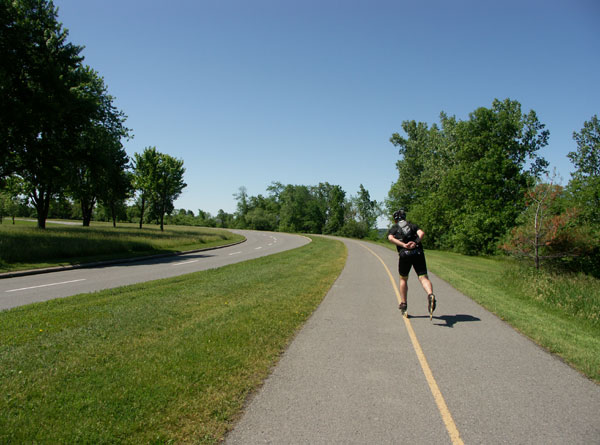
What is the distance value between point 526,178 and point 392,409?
36778 millimetres

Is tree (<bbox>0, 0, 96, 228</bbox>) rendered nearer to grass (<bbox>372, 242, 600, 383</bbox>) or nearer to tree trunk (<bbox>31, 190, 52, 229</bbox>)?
tree trunk (<bbox>31, 190, 52, 229</bbox>)

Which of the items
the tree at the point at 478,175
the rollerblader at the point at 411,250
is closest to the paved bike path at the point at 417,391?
the rollerblader at the point at 411,250

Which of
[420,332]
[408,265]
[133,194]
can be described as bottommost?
[420,332]

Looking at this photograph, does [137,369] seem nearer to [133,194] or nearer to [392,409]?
[392,409]

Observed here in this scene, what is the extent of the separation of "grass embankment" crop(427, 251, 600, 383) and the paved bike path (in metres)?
0.36

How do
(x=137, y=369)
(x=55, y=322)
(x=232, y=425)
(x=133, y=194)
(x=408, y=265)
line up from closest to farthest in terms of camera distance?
(x=232, y=425), (x=137, y=369), (x=55, y=322), (x=408, y=265), (x=133, y=194)

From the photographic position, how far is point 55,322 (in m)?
5.81

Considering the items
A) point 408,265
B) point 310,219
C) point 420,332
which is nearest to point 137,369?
point 420,332

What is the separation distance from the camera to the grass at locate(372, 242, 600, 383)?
5.37 m

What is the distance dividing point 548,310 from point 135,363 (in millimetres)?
10206

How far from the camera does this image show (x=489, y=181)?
33062 millimetres

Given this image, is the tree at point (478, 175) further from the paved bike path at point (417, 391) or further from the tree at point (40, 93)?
the tree at point (40, 93)

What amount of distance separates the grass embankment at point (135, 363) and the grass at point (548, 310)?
4.45 meters

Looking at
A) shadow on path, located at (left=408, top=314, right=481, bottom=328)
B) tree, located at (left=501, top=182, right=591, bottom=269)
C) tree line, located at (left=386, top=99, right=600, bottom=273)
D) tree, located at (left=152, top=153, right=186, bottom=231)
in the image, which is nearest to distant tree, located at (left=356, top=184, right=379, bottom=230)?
tree line, located at (left=386, top=99, right=600, bottom=273)
